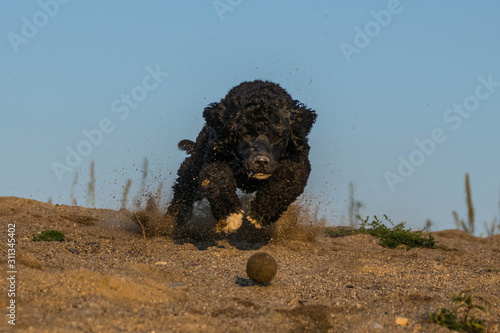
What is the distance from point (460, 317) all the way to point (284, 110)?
14.3 feet

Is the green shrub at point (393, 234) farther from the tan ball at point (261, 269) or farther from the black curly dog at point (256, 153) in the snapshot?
the tan ball at point (261, 269)

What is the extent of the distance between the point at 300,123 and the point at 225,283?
132 inches

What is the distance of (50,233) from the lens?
318 inches

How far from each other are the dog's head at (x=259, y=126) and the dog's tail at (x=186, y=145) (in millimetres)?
2117

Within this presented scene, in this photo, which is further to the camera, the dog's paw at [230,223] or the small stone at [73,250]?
the dog's paw at [230,223]

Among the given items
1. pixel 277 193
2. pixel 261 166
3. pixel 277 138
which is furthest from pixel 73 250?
pixel 277 138

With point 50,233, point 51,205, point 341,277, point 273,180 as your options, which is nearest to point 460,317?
point 341,277

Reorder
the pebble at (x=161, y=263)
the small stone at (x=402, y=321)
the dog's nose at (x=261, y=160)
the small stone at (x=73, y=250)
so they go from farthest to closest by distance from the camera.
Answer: the dog's nose at (x=261, y=160), the small stone at (x=73, y=250), the pebble at (x=161, y=263), the small stone at (x=402, y=321)

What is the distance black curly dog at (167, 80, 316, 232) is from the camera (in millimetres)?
7551

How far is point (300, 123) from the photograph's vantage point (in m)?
8.05

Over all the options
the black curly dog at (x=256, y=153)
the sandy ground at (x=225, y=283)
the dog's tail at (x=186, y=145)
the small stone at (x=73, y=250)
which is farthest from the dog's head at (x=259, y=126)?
the small stone at (x=73, y=250)

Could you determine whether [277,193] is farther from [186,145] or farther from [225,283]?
[186,145]

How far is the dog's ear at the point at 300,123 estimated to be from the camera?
7992 mm

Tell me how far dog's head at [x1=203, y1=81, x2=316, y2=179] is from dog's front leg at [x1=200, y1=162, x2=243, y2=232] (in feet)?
1.22
